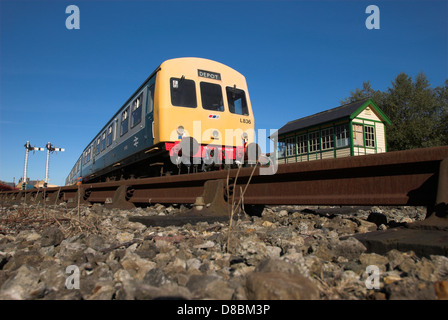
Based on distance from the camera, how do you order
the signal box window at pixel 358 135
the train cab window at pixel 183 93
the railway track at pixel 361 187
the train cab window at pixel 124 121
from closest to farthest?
the railway track at pixel 361 187 < the train cab window at pixel 183 93 < the train cab window at pixel 124 121 < the signal box window at pixel 358 135

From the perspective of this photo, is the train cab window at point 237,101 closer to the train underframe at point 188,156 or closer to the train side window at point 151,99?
the train underframe at point 188,156

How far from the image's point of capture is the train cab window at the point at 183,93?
724cm

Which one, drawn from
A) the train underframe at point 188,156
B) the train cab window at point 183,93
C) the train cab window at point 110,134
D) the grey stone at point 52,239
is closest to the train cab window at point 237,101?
the train cab window at point 183,93

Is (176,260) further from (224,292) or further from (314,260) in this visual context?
(314,260)

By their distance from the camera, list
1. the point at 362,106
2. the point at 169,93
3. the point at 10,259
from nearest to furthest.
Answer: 1. the point at 10,259
2. the point at 169,93
3. the point at 362,106

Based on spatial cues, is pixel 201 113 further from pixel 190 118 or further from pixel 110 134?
pixel 110 134

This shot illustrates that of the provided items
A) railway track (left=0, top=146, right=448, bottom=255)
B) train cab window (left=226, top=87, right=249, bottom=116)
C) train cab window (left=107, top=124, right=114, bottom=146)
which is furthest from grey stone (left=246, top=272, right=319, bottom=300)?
train cab window (left=107, top=124, right=114, bottom=146)

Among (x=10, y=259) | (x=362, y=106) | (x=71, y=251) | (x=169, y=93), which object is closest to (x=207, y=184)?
(x=71, y=251)

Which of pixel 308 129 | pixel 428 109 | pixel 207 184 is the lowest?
pixel 207 184

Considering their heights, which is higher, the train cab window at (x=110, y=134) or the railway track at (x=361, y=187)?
the train cab window at (x=110, y=134)

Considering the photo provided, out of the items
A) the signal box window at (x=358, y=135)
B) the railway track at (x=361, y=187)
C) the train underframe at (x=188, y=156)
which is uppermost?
the signal box window at (x=358, y=135)

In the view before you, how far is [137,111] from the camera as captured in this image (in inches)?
345
